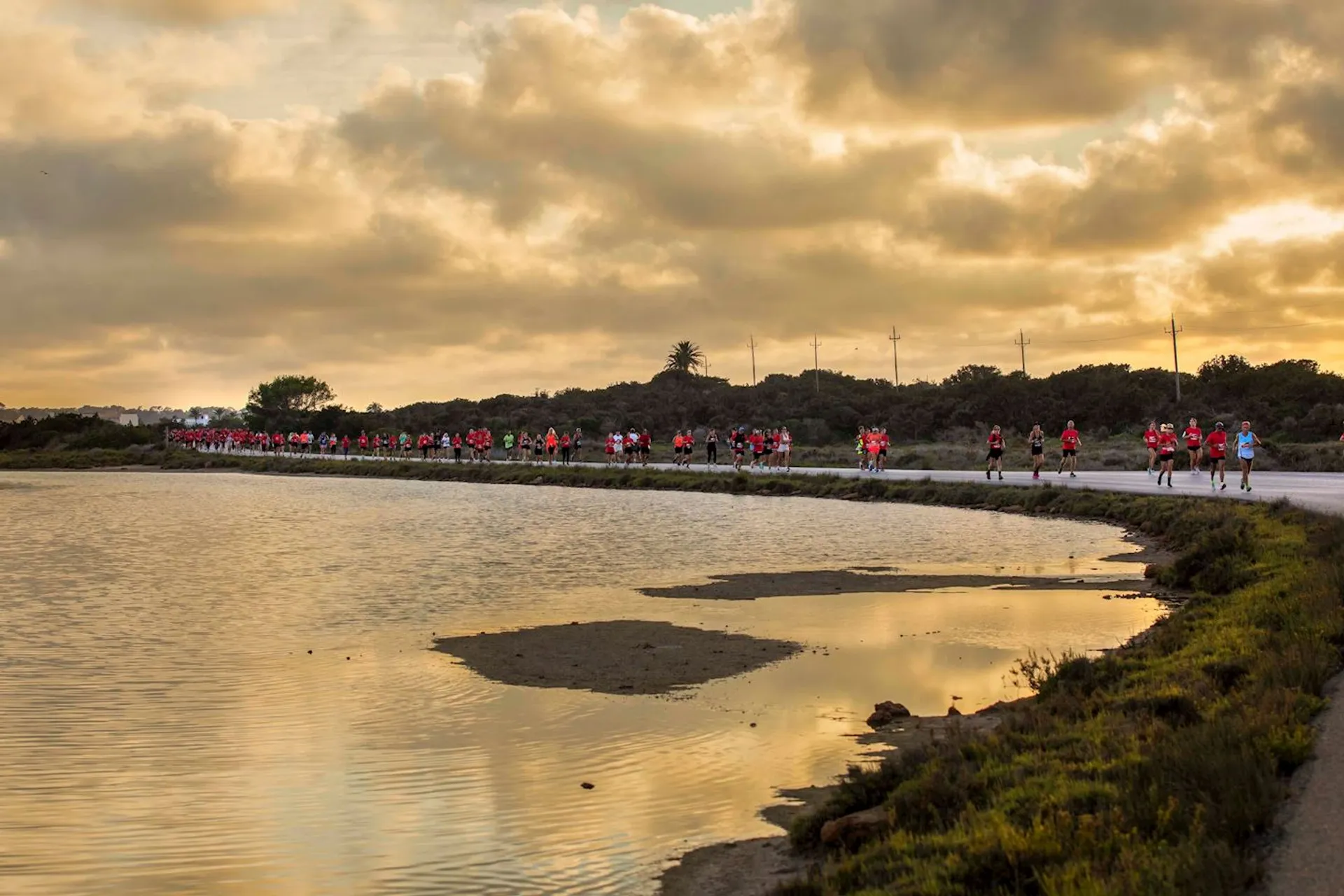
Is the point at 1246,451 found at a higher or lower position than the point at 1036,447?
lower

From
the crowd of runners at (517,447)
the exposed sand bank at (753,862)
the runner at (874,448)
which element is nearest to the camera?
the exposed sand bank at (753,862)

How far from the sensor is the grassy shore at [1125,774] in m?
6.88

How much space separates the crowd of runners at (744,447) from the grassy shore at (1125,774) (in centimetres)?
2215

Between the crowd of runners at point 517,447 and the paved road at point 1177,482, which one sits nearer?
the paved road at point 1177,482

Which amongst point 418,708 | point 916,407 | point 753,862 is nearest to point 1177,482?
point 418,708

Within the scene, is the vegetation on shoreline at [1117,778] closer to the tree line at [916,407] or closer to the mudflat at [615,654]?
the mudflat at [615,654]

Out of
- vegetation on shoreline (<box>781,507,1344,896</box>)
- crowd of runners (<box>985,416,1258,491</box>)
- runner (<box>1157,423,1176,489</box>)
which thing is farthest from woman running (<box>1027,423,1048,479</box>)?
vegetation on shoreline (<box>781,507,1344,896</box>)

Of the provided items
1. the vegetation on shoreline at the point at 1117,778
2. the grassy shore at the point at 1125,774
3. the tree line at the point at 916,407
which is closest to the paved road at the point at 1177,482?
Answer: the grassy shore at the point at 1125,774

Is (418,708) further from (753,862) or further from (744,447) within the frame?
(744,447)

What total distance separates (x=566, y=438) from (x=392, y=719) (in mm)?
59069

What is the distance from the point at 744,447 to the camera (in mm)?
63031

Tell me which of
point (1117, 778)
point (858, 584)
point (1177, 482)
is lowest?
point (858, 584)

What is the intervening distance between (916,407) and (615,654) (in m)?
103

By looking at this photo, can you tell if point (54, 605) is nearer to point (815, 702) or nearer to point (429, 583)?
point (429, 583)
